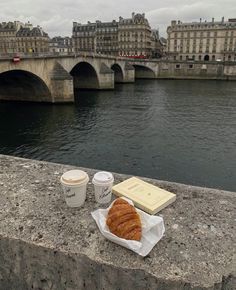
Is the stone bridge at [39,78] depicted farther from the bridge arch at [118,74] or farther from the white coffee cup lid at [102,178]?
the white coffee cup lid at [102,178]

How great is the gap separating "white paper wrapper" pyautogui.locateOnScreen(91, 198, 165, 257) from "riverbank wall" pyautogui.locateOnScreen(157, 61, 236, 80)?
77.7m

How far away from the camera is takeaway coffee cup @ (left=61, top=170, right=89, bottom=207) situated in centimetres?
358

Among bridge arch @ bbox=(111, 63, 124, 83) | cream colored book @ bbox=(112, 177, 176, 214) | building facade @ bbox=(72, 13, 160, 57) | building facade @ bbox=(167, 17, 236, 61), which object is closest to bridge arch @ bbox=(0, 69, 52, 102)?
cream colored book @ bbox=(112, 177, 176, 214)

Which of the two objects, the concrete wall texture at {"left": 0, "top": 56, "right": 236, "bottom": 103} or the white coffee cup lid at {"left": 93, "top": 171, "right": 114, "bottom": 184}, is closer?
the white coffee cup lid at {"left": 93, "top": 171, "right": 114, "bottom": 184}

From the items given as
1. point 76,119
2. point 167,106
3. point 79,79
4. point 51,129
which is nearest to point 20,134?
point 51,129

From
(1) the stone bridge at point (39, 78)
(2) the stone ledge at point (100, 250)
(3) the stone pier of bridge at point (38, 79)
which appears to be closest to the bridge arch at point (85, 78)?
(1) the stone bridge at point (39, 78)

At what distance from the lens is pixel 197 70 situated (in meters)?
76.6

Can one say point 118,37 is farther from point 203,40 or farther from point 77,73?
point 77,73

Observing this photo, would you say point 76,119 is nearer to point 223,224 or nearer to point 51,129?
point 51,129

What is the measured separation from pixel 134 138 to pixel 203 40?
10043cm

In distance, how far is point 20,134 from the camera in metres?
21.9

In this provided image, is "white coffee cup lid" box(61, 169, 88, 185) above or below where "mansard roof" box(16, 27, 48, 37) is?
below

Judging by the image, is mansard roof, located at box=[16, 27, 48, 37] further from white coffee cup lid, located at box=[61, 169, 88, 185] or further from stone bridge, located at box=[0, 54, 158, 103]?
white coffee cup lid, located at box=[61, 169, 88, 185]

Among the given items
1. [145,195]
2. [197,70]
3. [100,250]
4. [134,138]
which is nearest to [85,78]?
[134,138]
